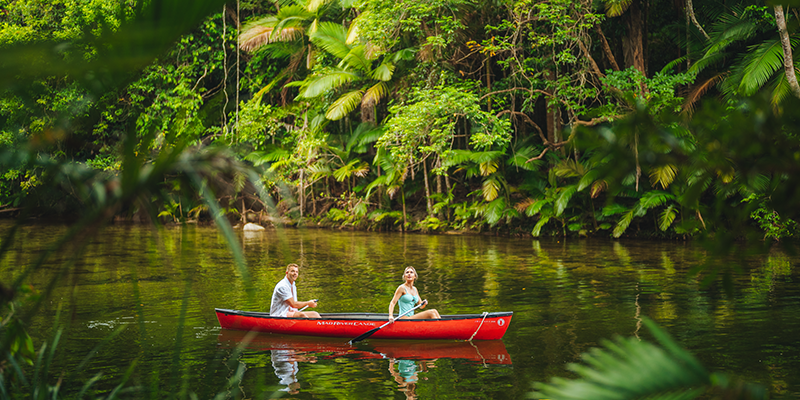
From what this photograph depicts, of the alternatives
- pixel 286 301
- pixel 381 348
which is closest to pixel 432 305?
pixel 381 348

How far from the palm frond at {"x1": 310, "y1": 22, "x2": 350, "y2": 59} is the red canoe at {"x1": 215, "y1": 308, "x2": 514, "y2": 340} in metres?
13.6

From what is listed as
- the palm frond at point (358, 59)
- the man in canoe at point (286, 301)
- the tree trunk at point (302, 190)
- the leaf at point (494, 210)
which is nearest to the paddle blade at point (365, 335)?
the man in canoe at point (286, 301)

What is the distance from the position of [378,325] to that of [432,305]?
2143 millimetres

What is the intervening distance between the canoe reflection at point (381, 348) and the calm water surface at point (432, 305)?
0.03 m

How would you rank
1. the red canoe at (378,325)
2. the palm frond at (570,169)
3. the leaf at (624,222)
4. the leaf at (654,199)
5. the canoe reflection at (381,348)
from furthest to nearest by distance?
the palm frond at (570,169), the leaf at (624,222), the leaf at (654,199), the red canoe at (378,325), the canoe reflection at (381,348)

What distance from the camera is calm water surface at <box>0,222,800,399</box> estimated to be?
5871 mm

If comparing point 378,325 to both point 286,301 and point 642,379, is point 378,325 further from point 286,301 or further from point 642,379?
point 642,379

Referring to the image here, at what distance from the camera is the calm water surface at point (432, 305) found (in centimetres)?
587

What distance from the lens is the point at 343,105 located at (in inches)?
791

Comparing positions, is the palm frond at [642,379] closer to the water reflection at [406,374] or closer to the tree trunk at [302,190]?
the water reflection at [406,374]

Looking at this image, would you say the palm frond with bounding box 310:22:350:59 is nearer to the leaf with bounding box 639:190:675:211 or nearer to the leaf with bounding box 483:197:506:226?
the leaf with bounding box 483:197:506:226

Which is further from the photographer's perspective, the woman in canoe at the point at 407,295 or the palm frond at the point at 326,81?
the palm frond at the point at 326,81

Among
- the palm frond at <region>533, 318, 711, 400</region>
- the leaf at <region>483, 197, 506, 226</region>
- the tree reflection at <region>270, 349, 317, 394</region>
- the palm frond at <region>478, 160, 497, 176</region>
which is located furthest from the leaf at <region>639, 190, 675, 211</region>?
the palm frond at <region>533, 318, 711, 400</region>

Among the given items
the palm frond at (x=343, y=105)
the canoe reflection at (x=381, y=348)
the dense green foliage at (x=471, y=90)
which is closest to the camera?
the canoe reflection at (x=381, y=348)
